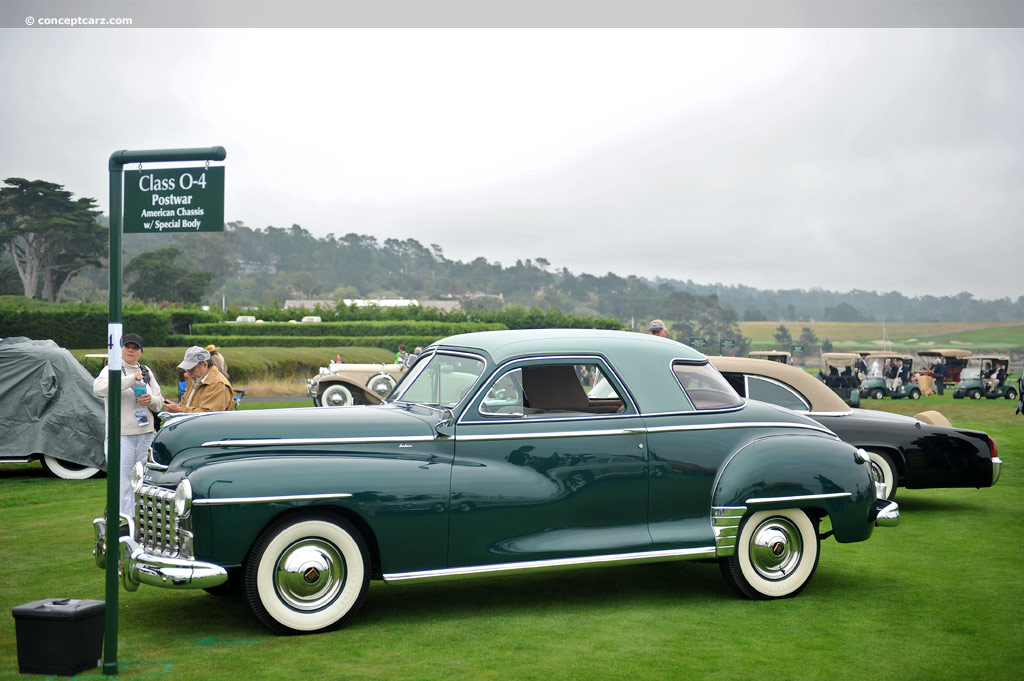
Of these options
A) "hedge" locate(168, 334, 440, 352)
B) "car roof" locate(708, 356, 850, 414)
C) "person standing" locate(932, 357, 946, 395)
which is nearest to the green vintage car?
"car roof" locate(708, 356, 850, 414)

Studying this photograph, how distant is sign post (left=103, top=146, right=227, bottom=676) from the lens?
18.2ft

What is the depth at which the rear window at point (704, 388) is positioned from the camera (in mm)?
7684

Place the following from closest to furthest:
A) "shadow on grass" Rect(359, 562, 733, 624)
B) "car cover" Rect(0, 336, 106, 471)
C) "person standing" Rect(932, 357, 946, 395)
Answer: "shadow on grass" Rect(359, 562, 733, 624) < "car cover" Rect(0, 336, 106, 471) < "person standing" Rect(932, 357, 946, 395)

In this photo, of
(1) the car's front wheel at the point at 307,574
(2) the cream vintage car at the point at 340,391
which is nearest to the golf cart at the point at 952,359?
Result: (2) the cream vintage car at the point at 340,391

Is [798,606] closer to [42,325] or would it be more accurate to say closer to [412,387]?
[412,387]

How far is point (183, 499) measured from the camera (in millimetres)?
6211

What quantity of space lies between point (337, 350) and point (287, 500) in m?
40.6

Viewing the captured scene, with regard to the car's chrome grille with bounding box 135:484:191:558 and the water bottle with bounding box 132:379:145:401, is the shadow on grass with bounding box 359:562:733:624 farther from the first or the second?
the water bottle with bounding box 132:379:145:401

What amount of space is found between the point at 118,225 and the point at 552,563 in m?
3.54

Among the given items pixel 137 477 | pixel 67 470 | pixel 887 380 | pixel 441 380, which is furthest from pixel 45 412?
pixel 887 380

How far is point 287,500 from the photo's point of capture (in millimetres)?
6348

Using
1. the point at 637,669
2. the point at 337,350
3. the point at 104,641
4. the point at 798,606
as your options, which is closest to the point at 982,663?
the point at 798,606

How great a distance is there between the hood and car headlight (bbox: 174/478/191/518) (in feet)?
1.28

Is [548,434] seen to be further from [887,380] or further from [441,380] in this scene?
[887,380]
